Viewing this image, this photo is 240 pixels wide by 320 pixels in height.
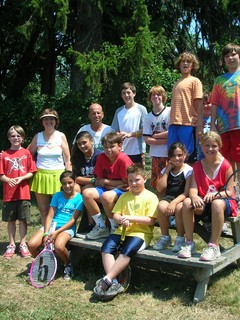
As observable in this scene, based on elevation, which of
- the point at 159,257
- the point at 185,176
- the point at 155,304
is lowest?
the point at 155,304

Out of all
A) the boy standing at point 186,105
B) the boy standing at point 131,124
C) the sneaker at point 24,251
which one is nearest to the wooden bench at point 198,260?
the sneaker at point 24,251

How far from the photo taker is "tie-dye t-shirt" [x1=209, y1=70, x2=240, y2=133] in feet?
16.8

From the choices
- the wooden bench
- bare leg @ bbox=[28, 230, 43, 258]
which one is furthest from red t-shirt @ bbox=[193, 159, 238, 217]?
bare leg @ bbox=[28, 230, 43, 258]

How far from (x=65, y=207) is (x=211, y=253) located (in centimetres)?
186

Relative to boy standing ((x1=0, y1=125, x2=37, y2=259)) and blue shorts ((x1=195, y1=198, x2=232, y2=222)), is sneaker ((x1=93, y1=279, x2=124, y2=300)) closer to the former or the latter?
blue shorts ((x1=195, y1=198, x2=232, y2=222))

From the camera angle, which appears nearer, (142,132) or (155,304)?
(155,304)

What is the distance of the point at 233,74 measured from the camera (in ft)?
17.1

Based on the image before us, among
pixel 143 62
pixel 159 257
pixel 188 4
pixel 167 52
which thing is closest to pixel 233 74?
pixel 159 257

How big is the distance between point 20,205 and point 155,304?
248cm

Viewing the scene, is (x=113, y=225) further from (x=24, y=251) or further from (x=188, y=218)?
(x=24, y=251)

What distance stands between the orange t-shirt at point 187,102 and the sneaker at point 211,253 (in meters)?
1.71

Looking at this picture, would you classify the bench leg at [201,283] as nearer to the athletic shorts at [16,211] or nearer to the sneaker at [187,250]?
the sneaker at [187,250]

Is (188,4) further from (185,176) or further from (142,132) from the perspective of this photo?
(185,176)

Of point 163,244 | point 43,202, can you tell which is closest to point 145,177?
point 163,244
